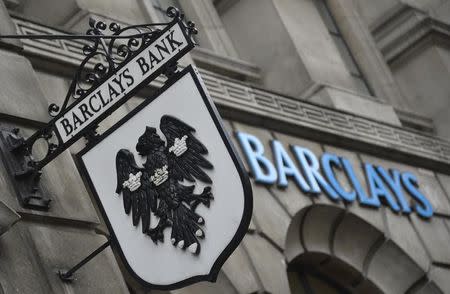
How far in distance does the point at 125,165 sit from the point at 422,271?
→ 8.15m

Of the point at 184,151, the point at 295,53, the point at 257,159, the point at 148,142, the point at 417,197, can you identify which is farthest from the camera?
the point at 295,53

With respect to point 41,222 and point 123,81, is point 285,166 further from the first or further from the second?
point 123,81

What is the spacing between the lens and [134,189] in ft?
32.9

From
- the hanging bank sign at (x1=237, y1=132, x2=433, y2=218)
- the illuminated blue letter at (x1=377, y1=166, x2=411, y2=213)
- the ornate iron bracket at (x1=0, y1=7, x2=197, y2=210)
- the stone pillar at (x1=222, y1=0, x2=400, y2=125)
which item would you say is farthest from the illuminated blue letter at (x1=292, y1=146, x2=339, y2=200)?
the ornate iron bracket at (x1=0, y1=7, x2=197, y2=210)

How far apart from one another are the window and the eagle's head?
10.8 m

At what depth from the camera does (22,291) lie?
9.77 meters

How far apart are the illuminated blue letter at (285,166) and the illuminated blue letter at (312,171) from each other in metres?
0.18

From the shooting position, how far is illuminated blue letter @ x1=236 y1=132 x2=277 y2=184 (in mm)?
14891

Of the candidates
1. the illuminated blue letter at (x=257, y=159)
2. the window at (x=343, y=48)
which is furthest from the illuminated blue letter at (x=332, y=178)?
the window at (x=343, y=48)

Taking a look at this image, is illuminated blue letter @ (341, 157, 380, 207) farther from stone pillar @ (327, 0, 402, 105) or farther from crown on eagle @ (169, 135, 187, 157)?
crown on eagle @ (169, 135, 187, 157)

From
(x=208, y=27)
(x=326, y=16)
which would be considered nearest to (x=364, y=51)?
(x=326, y=16)

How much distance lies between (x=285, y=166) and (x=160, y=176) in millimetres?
5840

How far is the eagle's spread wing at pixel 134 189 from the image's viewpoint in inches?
390

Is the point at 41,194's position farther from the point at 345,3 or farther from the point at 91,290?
the point at 345,3
